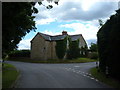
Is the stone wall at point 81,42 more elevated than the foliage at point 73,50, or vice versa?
the stone wall at point 81,42

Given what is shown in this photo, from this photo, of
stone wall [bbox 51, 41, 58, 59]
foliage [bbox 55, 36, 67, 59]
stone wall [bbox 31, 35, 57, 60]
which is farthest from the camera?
stone wall [bbox 31, 35, 57, 60]

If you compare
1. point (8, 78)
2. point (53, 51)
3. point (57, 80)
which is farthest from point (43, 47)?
point (57, 80)

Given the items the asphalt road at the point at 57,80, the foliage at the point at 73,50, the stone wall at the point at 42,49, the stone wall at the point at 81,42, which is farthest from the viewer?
the stone wall at the point at 81,42

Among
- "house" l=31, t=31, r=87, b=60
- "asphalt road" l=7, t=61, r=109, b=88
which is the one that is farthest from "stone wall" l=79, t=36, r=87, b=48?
"asphalt road" l=7, t=61, r=109, b=88

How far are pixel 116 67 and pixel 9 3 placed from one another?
7947mm

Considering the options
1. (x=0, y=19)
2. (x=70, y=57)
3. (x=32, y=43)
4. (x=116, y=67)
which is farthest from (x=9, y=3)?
(x=32, y=43)

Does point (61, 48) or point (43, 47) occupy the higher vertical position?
point (43, 47)

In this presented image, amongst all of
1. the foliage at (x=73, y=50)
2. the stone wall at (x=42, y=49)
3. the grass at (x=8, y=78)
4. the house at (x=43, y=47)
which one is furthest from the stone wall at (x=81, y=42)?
the grass at (x=8, y=78)

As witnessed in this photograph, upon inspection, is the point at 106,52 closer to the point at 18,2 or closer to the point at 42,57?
the point at 18,2

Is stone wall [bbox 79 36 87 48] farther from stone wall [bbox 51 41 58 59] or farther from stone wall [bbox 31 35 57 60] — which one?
stone wall [bbox 31 35 57 60]

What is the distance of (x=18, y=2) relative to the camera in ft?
29.6

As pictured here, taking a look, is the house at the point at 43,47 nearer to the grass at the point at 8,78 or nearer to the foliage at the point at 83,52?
the foliage at the point at 83,52

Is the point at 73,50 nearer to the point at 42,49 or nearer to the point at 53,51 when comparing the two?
the point at 53,51

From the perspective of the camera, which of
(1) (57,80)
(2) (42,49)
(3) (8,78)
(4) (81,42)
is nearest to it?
(1) (57,80)
